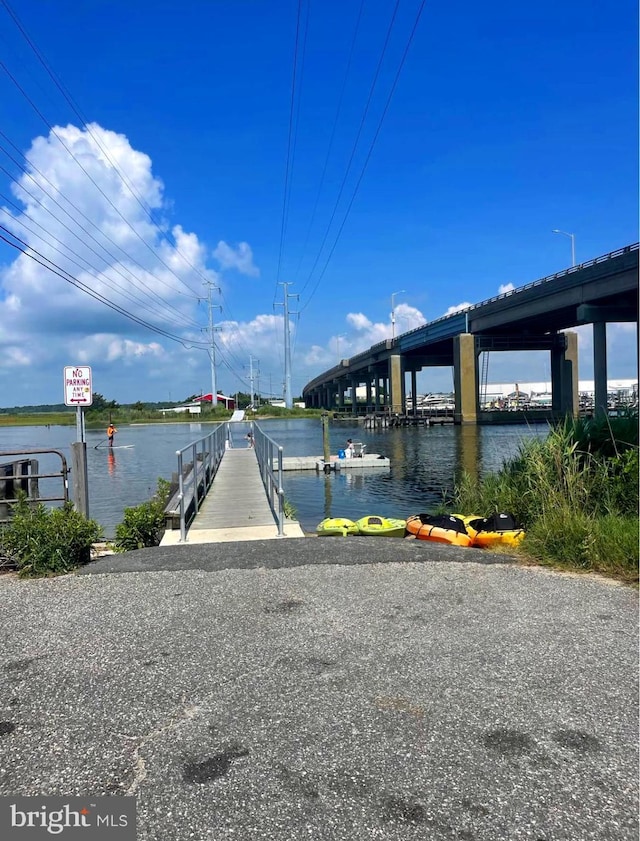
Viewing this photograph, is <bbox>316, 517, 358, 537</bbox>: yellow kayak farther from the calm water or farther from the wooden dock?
the calm water

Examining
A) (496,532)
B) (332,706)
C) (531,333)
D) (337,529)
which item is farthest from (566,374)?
(332,706)

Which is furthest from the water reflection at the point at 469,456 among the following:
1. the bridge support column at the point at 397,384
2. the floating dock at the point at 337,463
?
the bridge support column at the point at 397,384

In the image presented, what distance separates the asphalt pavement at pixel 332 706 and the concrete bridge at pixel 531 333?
25596 mm

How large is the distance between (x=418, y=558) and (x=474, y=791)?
4.49 meters

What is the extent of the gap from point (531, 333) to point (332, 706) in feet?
248

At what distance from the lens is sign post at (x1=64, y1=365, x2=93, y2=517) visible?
9055 millimetres

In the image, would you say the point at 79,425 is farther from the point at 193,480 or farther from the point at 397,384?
the point at 397,384

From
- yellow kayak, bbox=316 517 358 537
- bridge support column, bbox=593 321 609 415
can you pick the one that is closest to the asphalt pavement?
yellow kayak, bbox=316 517 358 537

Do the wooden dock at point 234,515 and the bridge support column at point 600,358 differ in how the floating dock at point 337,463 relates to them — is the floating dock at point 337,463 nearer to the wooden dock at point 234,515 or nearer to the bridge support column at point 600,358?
the wooden dock at point 234,515

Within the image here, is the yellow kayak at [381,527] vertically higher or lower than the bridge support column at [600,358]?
lower

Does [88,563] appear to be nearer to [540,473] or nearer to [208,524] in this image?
[208,524]

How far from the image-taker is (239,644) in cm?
458

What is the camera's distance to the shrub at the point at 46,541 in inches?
271

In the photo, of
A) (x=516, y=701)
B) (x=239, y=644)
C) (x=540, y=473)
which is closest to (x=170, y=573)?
(x=239, y=644)
